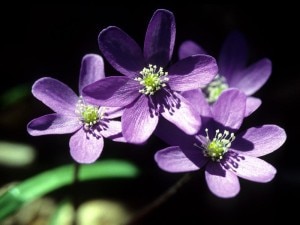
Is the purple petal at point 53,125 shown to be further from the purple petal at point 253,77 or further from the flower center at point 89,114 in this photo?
the purple petal at point 253,77

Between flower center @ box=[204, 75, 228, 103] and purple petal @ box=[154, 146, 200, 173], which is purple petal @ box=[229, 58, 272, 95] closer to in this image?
flower center @ box=[204, 75, 228, 103]

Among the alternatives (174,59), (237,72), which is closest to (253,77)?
(237,72)

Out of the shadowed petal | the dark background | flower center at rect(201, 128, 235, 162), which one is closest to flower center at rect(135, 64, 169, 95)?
flower center at rect(201, 128, 235, 162)

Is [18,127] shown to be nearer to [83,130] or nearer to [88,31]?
[88,31]

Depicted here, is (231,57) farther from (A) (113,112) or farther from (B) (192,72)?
(A) (113,112)

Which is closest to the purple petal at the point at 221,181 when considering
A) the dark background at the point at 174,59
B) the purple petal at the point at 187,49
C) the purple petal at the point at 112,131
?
the purple petal at the point at 112,131

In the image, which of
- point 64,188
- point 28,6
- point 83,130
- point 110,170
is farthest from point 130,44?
point 28,6

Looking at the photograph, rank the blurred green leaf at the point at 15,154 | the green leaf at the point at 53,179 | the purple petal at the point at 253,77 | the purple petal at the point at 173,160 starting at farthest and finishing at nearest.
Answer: the blurred green leaf at the point at 15,154 < the purple petal at the point at 253,77 < the green leaf at the point at 53,179 < the purple petal at the point at 173,160
